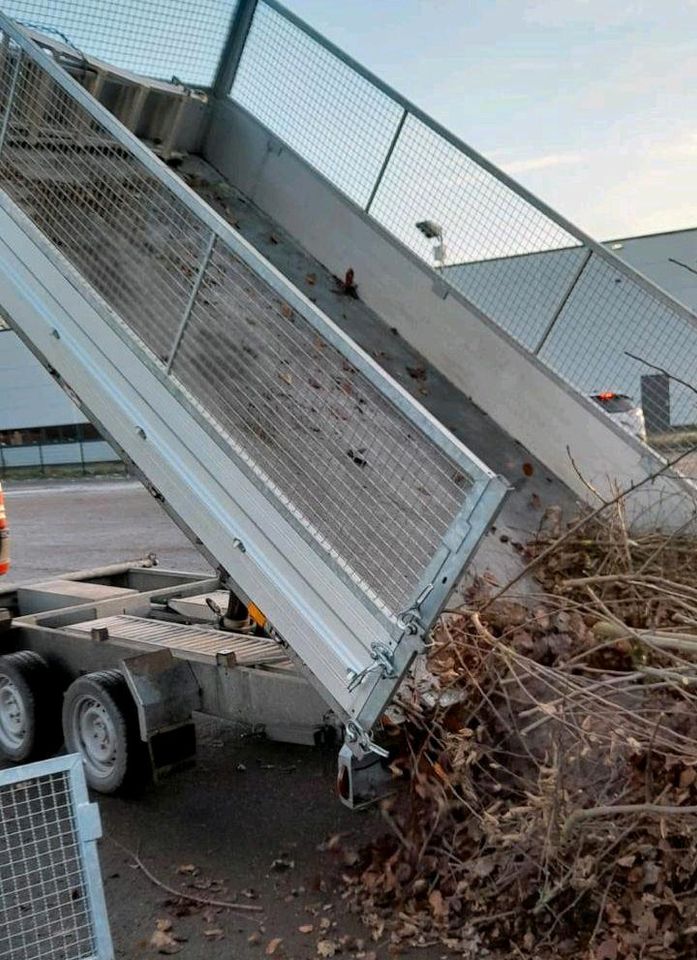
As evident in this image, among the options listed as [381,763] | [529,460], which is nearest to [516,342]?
[529,460]

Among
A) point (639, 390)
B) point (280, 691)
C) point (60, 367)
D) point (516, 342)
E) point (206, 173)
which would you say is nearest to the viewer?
point (280, 691)

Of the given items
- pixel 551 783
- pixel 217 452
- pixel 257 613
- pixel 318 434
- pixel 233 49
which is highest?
pixel 233 49

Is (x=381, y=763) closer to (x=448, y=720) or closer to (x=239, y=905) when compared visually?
(x=448, y=720)

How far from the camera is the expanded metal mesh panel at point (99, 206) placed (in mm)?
4848

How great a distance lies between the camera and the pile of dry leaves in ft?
12.0

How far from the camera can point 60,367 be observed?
5270mm

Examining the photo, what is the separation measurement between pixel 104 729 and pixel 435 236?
12.7 ft

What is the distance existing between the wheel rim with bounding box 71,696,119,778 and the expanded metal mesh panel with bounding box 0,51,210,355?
7.33 feet

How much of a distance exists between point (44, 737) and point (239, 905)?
2.32 meters

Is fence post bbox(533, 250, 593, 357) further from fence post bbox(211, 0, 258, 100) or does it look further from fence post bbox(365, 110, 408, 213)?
fence post bbox(211, 0, 258, 100)

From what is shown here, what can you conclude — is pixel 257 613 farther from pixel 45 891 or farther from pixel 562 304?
pixel 562 304

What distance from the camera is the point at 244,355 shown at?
4.57 meters

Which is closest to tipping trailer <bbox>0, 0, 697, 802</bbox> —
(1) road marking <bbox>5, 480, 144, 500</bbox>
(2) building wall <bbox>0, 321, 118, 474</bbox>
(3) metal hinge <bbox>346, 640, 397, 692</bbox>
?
(3) metal hinge <bbox>346, 640, 397, 692</bbox>

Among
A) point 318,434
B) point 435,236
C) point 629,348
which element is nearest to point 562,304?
point 629,348
